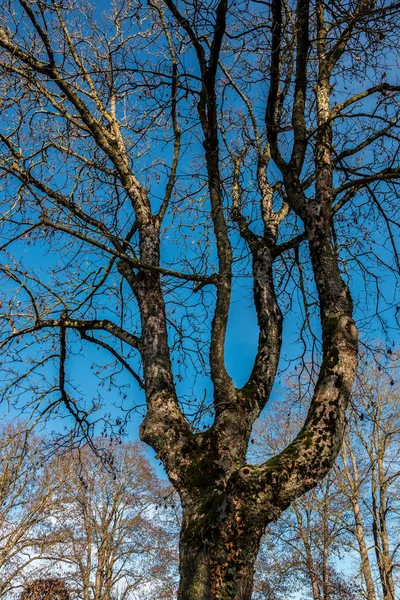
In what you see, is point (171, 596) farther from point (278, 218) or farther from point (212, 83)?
point (212, 83)

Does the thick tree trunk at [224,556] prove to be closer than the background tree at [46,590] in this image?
Yes

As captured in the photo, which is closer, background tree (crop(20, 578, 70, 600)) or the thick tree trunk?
the thick tree trunk

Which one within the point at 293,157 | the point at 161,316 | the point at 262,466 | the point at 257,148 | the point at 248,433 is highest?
the point at 257,148

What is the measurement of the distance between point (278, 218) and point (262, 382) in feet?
7.20

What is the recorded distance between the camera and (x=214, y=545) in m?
2.34

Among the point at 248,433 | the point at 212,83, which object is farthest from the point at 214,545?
the point at 212,83

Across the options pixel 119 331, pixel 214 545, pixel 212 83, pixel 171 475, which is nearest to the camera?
pixel 214 545

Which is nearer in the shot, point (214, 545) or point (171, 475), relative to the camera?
point (214, 545)

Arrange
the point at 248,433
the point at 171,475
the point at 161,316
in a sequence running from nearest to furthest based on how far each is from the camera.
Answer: the point at 171,475
the point at 248,433
the point at 161,316

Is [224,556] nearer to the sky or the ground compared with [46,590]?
nearer to the ground

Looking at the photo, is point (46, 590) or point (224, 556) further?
point (46, 590)

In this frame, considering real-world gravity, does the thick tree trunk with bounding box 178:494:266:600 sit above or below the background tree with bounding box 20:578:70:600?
below

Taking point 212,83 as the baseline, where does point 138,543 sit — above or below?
below

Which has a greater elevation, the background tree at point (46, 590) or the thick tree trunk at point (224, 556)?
the background tree at point (46, 590)
